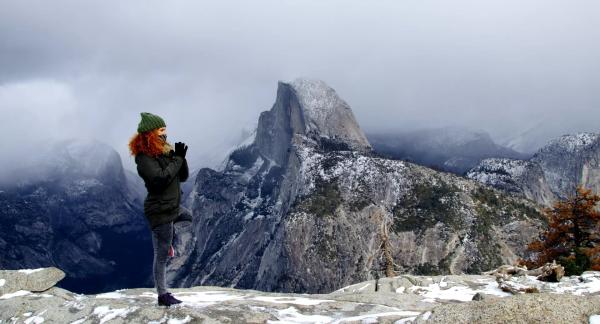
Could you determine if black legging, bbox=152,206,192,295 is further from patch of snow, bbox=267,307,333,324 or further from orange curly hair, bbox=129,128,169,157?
patch of snow, bbox=267,307,333,324

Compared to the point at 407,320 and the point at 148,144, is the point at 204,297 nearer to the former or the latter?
the point at 148,144

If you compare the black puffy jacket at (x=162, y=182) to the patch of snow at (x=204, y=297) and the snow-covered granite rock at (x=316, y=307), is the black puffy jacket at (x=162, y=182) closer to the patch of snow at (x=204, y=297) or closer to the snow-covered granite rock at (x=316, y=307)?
the snow-covered granite rock at (x=316, y=307)

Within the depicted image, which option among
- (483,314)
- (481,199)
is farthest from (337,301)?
(481,199)

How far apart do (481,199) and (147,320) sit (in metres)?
193

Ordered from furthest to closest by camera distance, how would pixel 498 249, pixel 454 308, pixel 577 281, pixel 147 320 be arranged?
pixel 498 249 < pixel 577 281 < pixel 147 320 < pixel 454 308

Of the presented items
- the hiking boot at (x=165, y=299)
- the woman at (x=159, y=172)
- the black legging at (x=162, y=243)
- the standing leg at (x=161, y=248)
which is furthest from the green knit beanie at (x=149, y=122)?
the hiking boot at (x=165, y=299)

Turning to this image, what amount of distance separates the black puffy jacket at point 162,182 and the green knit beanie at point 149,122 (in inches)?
26.4

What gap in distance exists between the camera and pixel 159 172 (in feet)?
45.5

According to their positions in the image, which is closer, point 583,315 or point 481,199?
point 583,315

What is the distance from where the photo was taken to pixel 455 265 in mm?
176250

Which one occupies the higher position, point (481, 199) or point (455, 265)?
point (481, 199)

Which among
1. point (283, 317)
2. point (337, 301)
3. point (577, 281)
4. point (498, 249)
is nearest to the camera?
point (283, 317)

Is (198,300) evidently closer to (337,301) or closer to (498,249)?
(337,301)

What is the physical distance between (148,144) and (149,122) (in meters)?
0.59
